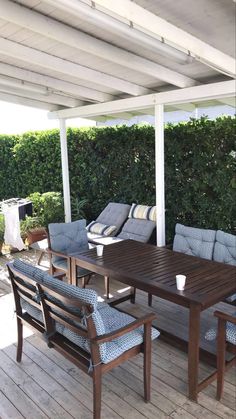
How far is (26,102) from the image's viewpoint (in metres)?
6.37

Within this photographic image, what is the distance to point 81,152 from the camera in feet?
24.3

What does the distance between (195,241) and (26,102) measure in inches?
174

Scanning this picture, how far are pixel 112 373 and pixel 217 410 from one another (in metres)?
0.86

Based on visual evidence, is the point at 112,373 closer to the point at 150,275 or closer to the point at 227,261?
the point at 150,275

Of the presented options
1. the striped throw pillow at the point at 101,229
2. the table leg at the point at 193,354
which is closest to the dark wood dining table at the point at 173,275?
the table leg at the point at 193,354

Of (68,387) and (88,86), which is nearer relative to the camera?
(68,387)

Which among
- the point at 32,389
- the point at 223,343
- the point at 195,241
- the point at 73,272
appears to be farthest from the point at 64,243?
the point at 223,343

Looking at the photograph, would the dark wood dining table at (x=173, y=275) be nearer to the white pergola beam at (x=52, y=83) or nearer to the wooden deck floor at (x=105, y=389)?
the wooden deck floor at (x=105, y=389)

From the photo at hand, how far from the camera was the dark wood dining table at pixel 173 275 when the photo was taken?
2.40 meters

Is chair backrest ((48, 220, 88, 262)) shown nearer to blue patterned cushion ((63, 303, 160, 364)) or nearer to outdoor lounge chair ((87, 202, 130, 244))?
outdoor lounge chair ((87, 202, 130, 244))

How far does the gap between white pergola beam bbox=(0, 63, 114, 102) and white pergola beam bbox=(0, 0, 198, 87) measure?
1498 mm

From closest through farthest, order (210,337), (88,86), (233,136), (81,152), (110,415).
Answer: (110,415) < (210,337) < (233,136) < (88,86) < (81,152)

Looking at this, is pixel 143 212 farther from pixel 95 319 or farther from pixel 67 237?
pixel 95 319

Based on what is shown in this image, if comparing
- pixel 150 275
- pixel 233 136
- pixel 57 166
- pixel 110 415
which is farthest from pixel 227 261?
pixel 57 166
